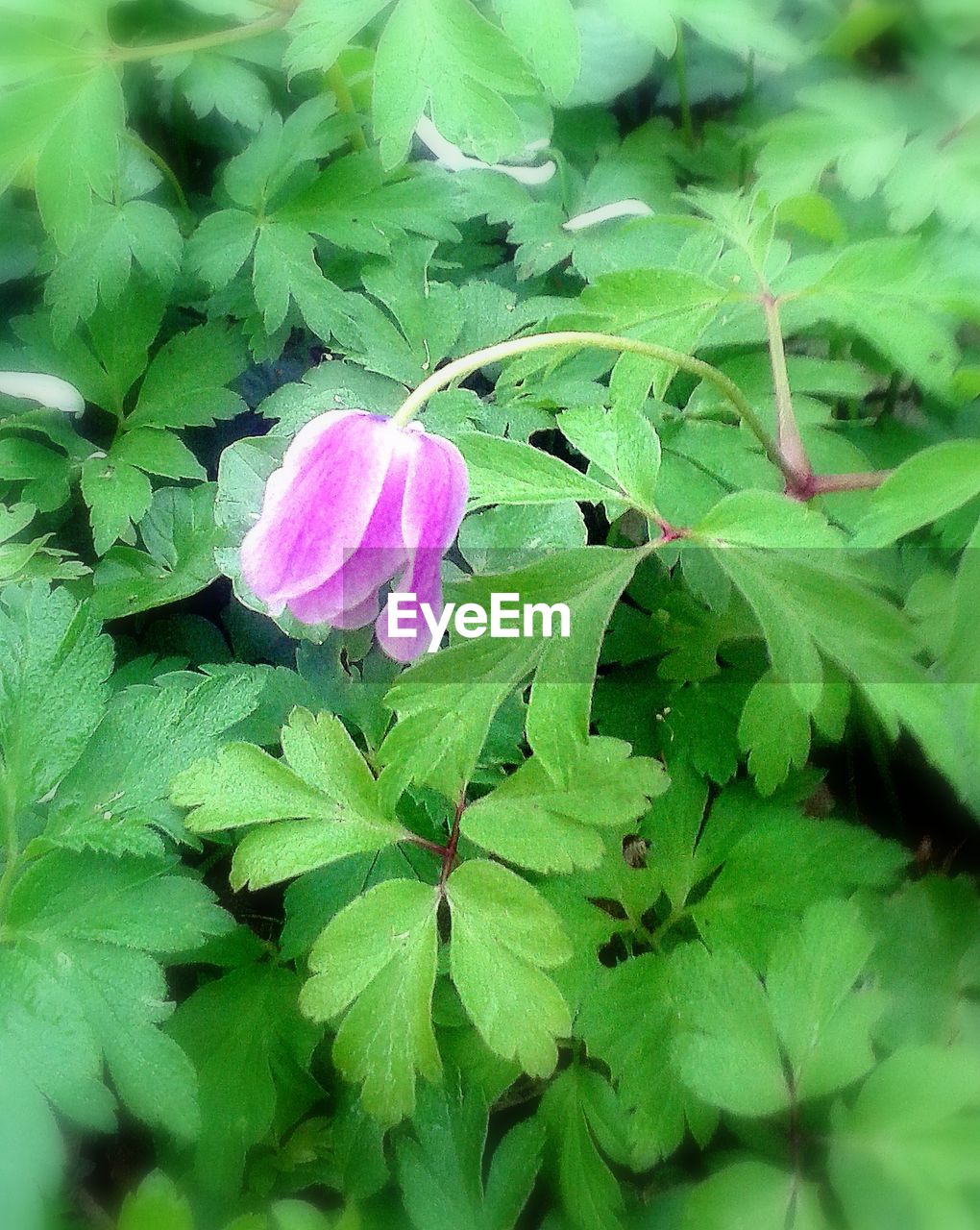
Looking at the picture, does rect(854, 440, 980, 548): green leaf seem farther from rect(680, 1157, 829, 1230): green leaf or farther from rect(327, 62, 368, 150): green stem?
rect(327, 62, 368, 150): green stem

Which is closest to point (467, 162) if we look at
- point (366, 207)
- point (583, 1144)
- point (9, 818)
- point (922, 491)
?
point (366, 207)

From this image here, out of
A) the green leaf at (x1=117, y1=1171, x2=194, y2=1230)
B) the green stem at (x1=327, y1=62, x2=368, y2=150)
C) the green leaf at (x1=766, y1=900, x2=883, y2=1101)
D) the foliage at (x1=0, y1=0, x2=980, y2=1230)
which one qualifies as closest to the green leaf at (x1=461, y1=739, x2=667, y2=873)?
the foliage at (x1=0, y1=0, x2=980, y2=1230)

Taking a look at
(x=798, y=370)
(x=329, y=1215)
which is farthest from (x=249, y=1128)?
(x=798, y=370)

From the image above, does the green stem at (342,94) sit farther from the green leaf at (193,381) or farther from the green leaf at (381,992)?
the green leaf at (381,992)

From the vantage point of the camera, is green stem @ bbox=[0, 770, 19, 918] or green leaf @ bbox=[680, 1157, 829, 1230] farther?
green stem @ bbox=[0, 770, 19, 918]

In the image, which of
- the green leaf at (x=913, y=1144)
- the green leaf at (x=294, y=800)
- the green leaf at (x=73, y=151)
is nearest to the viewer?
the green leaf at (x=913, y=1144)

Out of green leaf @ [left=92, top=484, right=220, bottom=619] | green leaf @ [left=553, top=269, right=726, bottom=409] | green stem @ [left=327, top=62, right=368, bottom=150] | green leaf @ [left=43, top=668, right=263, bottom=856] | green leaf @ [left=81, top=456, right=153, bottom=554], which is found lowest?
green leaf @ [left=43, top=668, right=263, bottom=856]

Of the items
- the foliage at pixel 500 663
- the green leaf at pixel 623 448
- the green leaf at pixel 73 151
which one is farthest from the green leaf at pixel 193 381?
the green leaf at pixel 623 448
